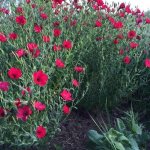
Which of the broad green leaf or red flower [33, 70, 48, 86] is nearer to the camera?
red flower [33, 70, 48, 86]

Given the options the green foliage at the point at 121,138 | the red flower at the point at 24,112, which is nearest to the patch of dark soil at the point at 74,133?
the green foliage at the point at 121,138

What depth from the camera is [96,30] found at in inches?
159

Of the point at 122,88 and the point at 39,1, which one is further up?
the point at 39,1

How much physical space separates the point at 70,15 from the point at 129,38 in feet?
2.34

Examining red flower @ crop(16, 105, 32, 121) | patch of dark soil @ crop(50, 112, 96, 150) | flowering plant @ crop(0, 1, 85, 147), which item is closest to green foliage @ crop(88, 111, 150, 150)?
patch of dark soil @ crop(50, 112, 96, 150)

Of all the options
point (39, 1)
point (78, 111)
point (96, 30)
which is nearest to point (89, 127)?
point (78, 111)

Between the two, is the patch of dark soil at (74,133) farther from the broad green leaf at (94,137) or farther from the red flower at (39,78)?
the red flower at (39,78)

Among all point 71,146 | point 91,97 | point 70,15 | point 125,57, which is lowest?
point 71,146

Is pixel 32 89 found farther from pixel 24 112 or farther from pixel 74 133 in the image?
pixel 74 133

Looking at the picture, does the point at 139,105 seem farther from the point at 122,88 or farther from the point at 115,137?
the point at 115,137

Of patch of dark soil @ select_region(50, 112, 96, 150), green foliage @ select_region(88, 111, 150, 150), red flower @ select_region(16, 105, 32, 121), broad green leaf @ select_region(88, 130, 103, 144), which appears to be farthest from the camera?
patch of dark soil @ select_region(50, 112, 96, 150)

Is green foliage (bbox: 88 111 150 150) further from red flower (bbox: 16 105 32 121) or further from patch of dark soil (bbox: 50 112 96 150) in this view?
red flower (bbox: 16 105 32 121)

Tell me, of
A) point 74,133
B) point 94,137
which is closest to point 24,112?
point 94,137

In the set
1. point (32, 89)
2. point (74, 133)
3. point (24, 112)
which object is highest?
point (32, 89)
